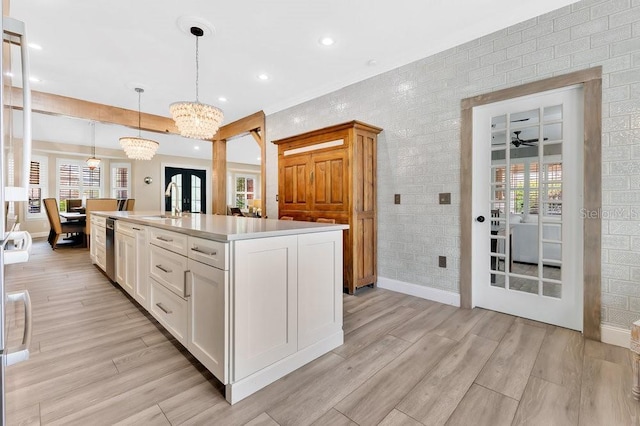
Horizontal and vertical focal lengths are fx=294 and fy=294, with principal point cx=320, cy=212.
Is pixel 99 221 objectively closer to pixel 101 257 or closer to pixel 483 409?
pixel 101 257

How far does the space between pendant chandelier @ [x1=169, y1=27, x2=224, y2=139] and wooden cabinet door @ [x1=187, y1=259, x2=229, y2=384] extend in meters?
1.95

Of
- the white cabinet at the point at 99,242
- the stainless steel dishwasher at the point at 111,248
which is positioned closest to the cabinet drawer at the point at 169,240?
the stainless steel dishwasher at the point at 111,248

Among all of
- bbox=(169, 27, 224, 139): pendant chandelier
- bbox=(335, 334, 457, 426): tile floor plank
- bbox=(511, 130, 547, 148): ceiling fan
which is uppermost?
bbox=(169, 27, 224, 139): pendant chandelier

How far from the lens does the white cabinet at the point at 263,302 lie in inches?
61.0

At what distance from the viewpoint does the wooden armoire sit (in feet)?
10.8

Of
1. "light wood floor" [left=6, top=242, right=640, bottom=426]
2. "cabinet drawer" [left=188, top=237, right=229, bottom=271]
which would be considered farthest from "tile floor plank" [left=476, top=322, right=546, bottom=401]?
"cabinet drawer" [left=188, top=237, right=229, bottom=271]

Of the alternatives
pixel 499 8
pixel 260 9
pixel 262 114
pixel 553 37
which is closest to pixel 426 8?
pixel 499 8

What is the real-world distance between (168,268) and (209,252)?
0.68m

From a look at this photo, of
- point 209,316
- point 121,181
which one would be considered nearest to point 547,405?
point 209,316

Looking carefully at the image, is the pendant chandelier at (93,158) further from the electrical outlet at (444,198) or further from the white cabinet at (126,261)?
the electrical outlet at (444,198)

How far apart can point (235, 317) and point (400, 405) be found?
0.96 metres

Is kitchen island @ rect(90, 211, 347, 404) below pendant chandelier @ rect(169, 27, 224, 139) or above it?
below

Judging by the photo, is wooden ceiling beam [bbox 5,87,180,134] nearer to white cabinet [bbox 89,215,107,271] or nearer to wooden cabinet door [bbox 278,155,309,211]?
white cabinet [bbox 89,215,107,271]

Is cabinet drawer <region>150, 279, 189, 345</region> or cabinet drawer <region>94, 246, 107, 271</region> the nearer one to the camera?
cabinet drawer <region>150, 279, 189, 345</region>
